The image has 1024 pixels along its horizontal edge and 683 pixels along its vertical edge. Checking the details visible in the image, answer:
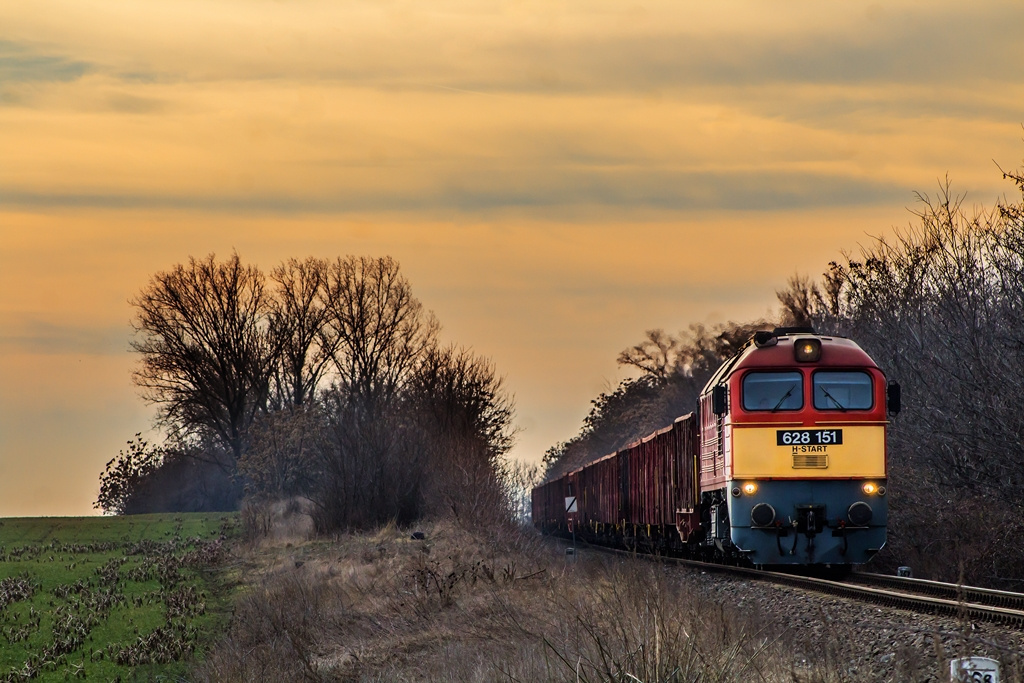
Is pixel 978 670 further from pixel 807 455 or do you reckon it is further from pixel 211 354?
pixel 211 354

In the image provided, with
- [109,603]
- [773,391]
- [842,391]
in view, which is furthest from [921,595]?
[109,603]

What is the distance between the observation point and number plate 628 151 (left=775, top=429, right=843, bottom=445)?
59.6 ft

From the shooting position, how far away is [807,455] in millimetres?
18172

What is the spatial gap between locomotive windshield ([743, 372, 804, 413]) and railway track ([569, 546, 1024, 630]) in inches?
105

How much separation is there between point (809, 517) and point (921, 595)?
3.20 meters

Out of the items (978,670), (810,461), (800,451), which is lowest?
(978,670)

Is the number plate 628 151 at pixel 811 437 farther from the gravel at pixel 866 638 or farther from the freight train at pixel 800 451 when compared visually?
the gravel at pixel 866 638

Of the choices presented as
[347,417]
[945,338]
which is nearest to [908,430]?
[945,338]

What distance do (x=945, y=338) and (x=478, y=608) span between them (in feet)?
40.0

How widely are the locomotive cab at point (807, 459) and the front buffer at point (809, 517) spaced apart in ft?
0.05

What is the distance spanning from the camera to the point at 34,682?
1697 cm

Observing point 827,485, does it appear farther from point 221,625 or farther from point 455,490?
point 455,490

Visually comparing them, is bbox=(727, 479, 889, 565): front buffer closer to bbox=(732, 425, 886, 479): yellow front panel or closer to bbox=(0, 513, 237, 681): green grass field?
bbox=(732, 425, 886, 479): yellow front panel

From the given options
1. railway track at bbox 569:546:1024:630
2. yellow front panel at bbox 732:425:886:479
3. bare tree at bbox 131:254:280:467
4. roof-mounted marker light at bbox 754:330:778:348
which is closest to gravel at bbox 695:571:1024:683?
railway track at bbox 569:546:1024:630
